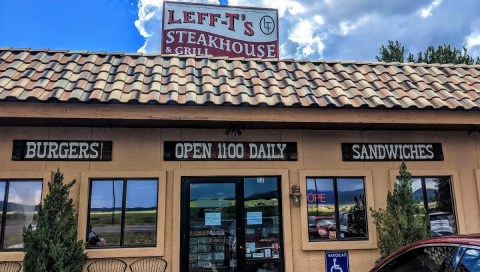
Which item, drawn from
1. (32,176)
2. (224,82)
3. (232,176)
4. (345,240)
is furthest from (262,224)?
(32,176)

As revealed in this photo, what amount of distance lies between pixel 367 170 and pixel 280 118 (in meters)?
2.21

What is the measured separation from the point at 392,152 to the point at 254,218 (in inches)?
117

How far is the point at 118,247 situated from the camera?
6.77 m

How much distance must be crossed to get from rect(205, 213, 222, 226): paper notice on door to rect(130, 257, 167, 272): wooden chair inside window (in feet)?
3.28

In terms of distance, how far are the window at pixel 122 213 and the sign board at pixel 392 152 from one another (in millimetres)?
3718

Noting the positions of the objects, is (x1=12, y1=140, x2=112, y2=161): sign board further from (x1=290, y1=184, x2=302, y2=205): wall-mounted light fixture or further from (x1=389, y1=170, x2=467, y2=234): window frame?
(x1=389, y1=170, x2=467, y2=234): window frame

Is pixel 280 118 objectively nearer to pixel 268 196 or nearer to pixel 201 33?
pixel 268 196

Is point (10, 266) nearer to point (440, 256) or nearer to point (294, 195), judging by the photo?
point (294, 195)

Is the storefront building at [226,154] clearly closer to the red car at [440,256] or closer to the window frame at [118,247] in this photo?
the window frame at [118,247]

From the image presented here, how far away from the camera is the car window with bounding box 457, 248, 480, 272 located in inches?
123

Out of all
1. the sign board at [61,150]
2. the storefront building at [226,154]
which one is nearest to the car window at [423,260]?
the storefront building at [226,154]

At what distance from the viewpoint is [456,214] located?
7.73 meters

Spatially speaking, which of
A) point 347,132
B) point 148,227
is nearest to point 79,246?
point 148,227

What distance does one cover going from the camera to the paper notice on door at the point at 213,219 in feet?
23.5
